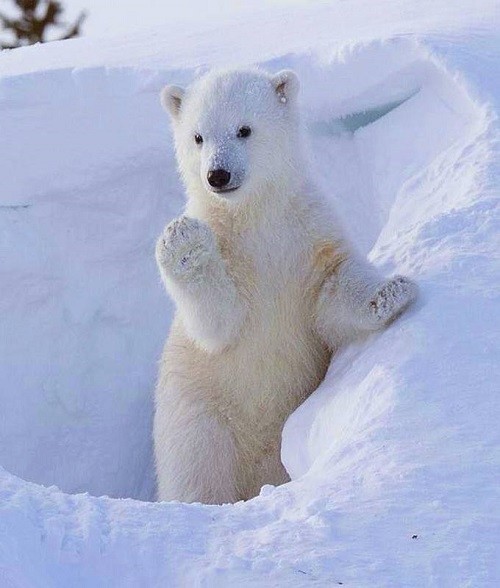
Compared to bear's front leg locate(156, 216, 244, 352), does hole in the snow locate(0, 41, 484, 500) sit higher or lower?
lower

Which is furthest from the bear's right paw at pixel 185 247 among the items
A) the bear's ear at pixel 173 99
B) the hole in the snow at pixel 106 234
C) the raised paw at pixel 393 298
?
the hole in the snow at pixel 106 234

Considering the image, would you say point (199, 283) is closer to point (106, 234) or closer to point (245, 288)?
point (245, 288)

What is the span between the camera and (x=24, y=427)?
4.83m

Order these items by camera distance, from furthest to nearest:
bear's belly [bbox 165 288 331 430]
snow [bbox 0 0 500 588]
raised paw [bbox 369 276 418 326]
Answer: bear's belly [bbox 165 288 331 430] → raised paw [bbox 369 276 418 326] → snow [bbox 0 0 500 588]

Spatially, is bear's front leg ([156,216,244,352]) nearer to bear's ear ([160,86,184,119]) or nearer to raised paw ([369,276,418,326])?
raised paw ([369,276,418,326])

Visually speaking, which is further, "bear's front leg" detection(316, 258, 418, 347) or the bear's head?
the bear's head

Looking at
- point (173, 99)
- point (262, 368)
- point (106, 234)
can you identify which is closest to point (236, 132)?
point (173, 99)

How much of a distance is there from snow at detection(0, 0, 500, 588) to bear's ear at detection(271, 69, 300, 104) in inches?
15.8

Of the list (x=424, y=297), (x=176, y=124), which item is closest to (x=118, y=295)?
(x=176, y=124)

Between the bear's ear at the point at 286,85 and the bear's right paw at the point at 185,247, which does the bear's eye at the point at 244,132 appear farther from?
the bear's right paw at the point at 185,247

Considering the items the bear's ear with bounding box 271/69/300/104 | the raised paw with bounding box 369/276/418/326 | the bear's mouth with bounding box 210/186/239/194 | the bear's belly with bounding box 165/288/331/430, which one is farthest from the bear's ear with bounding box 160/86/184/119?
the raised paw with bounding box 369/276/418/326

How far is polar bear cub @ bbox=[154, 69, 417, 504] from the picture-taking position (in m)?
3.65

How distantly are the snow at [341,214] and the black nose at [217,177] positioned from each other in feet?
1.99

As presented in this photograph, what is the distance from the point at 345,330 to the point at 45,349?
1697 mm
